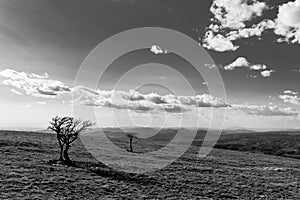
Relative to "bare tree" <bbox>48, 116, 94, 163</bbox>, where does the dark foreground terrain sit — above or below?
below

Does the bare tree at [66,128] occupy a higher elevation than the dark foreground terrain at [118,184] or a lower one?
higher

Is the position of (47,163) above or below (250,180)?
above

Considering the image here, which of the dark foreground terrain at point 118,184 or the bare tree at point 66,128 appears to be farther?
the bare tree at point 66,128

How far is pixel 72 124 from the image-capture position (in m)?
42.9

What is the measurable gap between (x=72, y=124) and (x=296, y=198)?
109 feet

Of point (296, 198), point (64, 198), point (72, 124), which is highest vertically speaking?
point (72, 124)

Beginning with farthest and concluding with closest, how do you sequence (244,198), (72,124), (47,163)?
(72,124) → (47,163) → (244,198)

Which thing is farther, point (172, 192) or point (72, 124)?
point (72, 124)

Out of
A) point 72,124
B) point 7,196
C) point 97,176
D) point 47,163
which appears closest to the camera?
point 7,196

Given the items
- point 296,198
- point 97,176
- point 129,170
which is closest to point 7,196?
point 97,176

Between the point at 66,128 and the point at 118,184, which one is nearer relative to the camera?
the point at 118,184

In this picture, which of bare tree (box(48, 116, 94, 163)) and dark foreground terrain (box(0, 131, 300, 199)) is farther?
bare tree (box(48, 116, 94, 163))

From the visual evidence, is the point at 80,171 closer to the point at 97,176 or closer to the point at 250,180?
the point at 97,176

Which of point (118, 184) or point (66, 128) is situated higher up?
point (66, 128)
